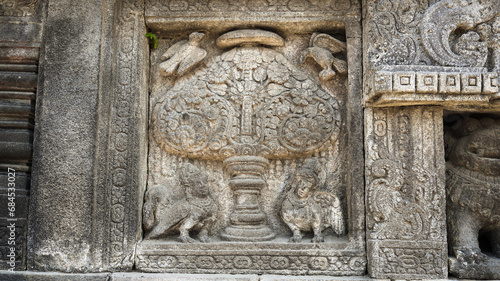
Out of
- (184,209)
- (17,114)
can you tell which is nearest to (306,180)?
(184,209)

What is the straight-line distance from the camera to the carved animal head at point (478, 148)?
12.5 feet

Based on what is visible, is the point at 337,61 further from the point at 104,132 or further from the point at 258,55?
the point at 104,132

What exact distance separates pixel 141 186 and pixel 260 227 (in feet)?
3.46

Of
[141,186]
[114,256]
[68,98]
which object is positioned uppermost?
[68,98]

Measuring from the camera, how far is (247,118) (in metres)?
4.03

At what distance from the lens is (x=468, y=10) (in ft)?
12.4

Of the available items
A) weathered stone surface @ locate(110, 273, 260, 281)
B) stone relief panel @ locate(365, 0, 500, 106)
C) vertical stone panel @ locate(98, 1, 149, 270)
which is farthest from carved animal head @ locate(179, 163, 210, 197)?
stone relief panel @ locate(365, 0, 500, 106)

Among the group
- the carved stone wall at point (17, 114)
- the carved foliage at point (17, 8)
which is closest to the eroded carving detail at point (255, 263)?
the carved stone wall at point (17, 114)

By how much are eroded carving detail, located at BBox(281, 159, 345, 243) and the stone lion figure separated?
0.91m

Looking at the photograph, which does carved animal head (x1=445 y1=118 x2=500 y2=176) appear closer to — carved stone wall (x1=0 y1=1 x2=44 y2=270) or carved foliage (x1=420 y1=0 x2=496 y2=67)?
carved foliage (x1=420 y1=0 x2=496 y2=67)

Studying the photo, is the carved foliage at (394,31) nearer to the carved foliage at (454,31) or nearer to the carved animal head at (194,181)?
the carved foliage at (454,31)

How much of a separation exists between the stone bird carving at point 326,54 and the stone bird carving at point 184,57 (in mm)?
933

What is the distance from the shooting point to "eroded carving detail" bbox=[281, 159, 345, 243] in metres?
3.86

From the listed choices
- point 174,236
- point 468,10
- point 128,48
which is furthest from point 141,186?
point 468,10
